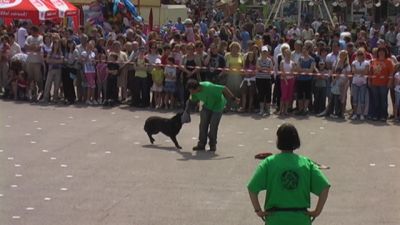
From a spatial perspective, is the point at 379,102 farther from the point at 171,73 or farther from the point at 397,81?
the point at 171,73

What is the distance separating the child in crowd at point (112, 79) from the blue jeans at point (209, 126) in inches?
212

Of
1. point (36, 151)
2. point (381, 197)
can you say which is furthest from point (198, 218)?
point (36, 151)

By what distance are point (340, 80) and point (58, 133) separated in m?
5.77

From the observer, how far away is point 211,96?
13336mm

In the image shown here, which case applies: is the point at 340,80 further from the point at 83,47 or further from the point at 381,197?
the point at 381,197

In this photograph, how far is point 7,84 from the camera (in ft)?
63.4

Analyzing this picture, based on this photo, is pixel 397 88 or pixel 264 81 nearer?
pixel 397 88

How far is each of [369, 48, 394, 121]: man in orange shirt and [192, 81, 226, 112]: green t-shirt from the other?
15.2ft

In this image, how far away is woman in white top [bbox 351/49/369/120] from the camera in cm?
1703

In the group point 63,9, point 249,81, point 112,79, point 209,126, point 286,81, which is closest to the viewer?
point 209,126

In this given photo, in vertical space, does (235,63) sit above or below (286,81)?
above

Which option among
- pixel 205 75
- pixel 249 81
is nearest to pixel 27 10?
pixel 205 75

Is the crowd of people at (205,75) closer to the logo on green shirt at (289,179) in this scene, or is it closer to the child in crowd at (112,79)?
the child in crowd at (112,79)

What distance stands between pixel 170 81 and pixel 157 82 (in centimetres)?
30
